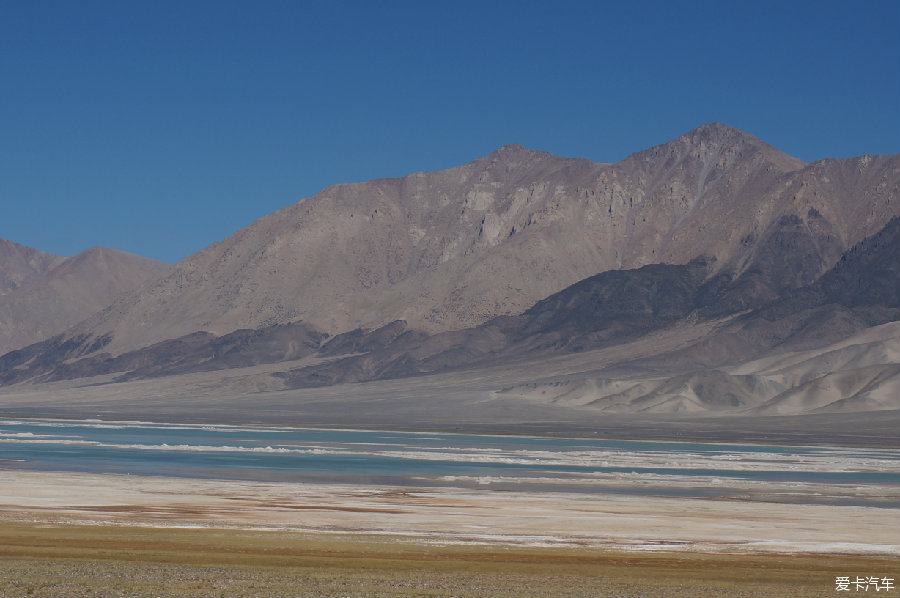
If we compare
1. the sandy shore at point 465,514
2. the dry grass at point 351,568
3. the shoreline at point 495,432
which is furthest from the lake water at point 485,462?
the dry grass at point 351,568

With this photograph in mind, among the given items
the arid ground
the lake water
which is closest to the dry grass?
the arid ground

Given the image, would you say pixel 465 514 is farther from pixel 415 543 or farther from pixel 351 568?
pixel 351 568

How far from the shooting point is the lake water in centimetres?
6438

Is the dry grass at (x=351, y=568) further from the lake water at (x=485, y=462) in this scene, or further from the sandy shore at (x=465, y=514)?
the lake water at (x=485, y=462)

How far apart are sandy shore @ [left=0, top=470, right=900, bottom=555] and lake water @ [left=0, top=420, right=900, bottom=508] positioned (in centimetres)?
602

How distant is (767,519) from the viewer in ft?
154

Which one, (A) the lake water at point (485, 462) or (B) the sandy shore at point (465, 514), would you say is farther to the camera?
(A) the lake water at point (485, 462)

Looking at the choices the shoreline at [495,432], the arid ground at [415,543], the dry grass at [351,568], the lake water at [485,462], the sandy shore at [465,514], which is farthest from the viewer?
the shoreline at [495,432]

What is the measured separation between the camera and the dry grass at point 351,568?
Result: 24.5m

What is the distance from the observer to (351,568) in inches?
1122

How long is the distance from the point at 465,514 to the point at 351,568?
1843cm

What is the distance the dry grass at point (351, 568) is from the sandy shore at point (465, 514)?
3.38m

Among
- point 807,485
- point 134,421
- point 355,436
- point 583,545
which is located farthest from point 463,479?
point 134,421

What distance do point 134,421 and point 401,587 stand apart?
129 meters
